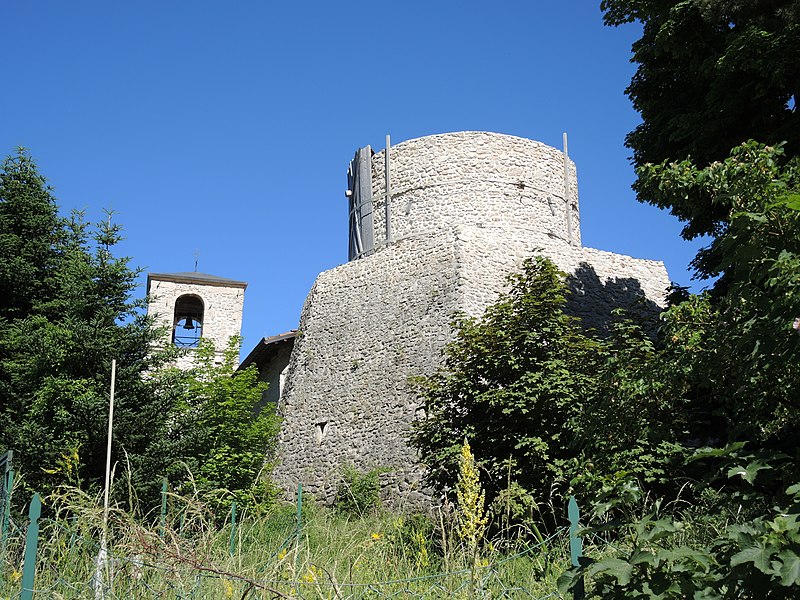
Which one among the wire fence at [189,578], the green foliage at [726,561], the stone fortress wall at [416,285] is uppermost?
the stone fortress wall at [416,285]

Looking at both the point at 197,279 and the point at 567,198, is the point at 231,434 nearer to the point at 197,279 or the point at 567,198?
the point at 567,198

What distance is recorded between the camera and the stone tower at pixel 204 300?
25.5 metres

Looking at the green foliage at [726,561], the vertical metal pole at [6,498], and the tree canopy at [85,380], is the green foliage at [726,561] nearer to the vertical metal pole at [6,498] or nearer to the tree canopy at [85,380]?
the vertical metal pole at [6,498]

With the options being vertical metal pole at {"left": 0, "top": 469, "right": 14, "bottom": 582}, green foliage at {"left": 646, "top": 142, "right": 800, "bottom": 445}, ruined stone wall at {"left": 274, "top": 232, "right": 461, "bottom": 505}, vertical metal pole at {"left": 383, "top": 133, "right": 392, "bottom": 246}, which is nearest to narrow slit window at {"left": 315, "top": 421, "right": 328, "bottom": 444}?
ruined stone wall at {"left": 274, "top": 232, "right": 461, "bottom": 505}

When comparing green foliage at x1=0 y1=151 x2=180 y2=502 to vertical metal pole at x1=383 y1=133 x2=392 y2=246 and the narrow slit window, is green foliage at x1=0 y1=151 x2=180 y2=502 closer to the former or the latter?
the narrow slit window

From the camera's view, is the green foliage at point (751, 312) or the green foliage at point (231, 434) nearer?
the green foliage at point (751, 312)

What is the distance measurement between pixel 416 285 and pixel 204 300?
12538mm

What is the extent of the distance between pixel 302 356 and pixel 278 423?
1.83m

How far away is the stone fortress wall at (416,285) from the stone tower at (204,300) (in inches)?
342

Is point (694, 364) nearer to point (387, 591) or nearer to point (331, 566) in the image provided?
point (387, 591)

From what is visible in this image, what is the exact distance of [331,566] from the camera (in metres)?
5.56

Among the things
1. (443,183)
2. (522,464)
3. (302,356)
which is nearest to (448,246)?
(443,183)

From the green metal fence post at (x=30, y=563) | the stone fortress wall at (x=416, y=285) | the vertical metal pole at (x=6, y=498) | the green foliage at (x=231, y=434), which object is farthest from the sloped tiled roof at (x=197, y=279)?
the green metal fence post at (x=30, y=563)

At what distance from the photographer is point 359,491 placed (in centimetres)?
1262
